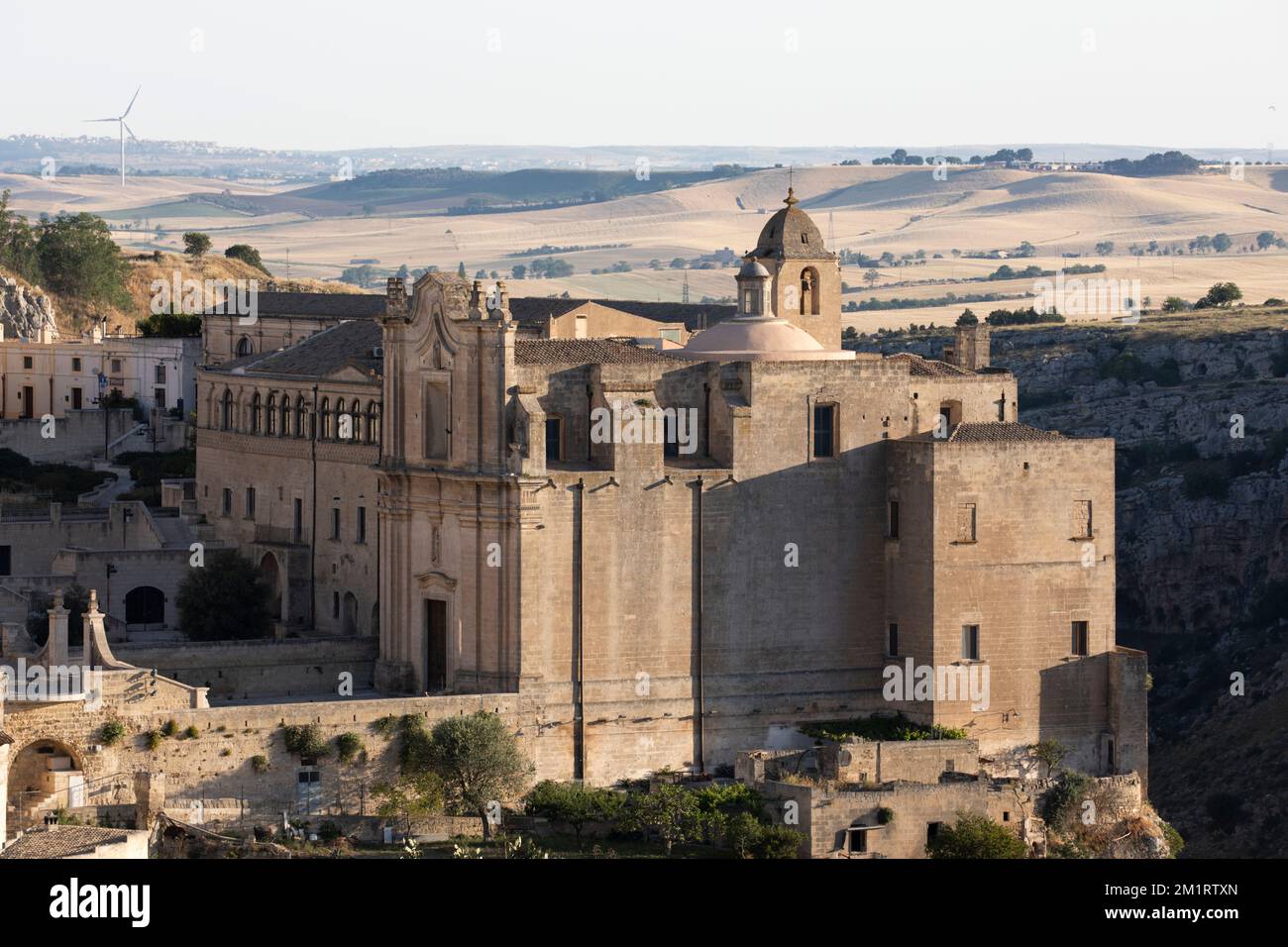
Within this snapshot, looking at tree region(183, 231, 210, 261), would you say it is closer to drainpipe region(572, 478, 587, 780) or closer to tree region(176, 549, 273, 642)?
tree region(176, 549, 273, 642)

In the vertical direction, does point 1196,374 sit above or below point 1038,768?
above

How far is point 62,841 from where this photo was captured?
46406 millimetres

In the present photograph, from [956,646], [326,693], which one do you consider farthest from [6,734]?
[956,646]

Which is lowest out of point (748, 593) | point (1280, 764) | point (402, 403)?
point (1280, 764)

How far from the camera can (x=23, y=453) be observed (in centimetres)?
8938

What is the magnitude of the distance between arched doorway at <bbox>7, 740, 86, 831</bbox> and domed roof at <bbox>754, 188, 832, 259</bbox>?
20.2m

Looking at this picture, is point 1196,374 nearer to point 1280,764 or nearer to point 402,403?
point 1280,764

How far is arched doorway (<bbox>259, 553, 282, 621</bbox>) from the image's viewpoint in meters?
66.7

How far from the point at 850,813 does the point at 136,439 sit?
42.4 metres

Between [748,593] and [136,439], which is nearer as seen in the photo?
[748,593]

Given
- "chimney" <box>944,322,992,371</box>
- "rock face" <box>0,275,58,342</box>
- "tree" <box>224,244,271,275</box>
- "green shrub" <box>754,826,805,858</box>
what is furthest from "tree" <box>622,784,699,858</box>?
"tree" <box>224,244,271,275</box>

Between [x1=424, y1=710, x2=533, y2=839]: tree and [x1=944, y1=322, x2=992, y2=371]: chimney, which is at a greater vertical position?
[x1=944, y1=322, x2=992, y2=371]: chimney

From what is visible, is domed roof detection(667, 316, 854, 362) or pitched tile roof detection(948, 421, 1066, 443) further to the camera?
domed roof detection(667, 316, 854, 362)
